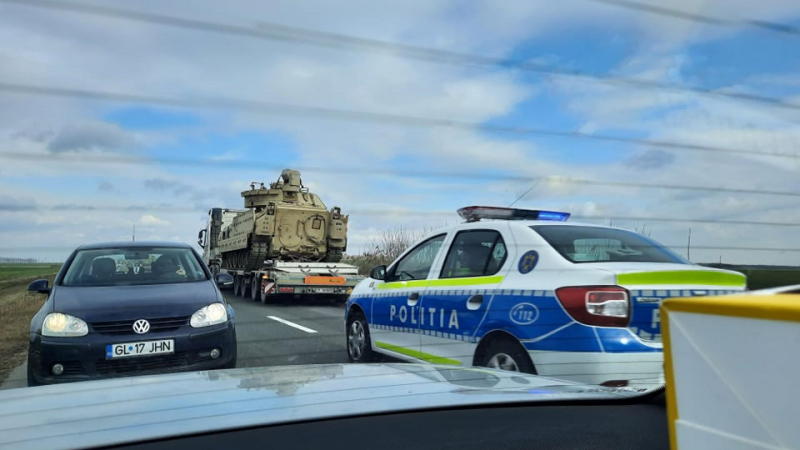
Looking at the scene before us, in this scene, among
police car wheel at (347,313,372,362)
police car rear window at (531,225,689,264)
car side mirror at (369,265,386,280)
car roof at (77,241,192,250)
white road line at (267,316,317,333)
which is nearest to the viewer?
police car rear window at (531,225,689,264)

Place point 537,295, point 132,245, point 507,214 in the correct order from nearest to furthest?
point 537,295, point 507,214, point 132,245

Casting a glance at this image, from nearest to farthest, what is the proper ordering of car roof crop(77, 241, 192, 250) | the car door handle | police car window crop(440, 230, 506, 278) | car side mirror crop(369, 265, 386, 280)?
1. the car door handle
2. police car window crop(440, 230, 506, 278)
3. car side mirror crop(369, 265, 386, 280)
4. car roof crop(77, 241, 192, 250)

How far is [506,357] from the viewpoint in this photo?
4195 mm

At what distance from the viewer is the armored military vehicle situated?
15570mm

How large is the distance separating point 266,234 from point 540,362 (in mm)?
13660

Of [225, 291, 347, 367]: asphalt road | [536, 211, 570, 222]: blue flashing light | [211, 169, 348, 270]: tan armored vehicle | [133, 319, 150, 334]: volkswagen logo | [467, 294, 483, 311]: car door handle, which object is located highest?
[211, 169, 348, 270]: tan armored vehicle

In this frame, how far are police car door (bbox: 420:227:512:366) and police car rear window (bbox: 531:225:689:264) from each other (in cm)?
35

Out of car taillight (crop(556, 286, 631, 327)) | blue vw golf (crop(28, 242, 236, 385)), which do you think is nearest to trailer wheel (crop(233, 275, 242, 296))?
blue vw golf (crop(28, 242, 236, 385))

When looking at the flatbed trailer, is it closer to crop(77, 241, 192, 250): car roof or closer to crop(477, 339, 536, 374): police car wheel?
crop(77, 241, 192, 250): car roof

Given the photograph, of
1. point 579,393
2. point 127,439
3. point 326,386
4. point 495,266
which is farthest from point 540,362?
point 127,439

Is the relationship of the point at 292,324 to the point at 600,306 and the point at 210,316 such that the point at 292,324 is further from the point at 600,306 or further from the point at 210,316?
the point at 600,306

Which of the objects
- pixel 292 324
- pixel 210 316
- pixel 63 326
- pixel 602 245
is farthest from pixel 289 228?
pixel 602 245

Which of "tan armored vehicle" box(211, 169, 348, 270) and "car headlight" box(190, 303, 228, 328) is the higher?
"tan armored vehicle" box(211, 169, 348, 270)

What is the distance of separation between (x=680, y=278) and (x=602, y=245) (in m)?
0.85
